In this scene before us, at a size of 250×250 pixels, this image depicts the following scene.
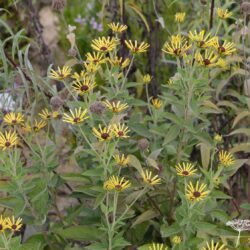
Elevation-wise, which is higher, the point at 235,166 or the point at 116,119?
the point at 116,119

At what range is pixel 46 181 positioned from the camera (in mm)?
1743

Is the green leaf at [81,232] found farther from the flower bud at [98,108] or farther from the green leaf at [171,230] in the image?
the flower bud at [98,108]

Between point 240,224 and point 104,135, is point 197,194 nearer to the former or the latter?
point 240,224

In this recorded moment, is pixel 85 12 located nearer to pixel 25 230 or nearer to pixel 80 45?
pixel 80 45

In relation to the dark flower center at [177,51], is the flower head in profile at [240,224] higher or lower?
lower

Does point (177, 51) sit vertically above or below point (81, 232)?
above

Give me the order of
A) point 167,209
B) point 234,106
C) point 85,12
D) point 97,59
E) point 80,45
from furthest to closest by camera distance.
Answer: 1. point 85,12
2. point 80,45
3. point 234,106
4. point 167,209
5. point 97,59

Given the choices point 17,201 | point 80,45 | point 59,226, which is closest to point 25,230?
point 59,226

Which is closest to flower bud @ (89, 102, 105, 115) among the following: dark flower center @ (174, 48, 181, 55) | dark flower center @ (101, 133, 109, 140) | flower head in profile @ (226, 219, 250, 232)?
dark flower center @ (101, 133, 109, 140)

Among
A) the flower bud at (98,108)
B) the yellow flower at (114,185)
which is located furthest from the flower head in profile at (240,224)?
the flower bud at (98,108)

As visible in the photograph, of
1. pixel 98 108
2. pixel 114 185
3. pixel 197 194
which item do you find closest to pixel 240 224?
pixel 197 194

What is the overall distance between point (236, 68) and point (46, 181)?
0.72 m

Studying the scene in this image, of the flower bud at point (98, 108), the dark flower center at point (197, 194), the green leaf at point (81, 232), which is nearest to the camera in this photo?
the dark flower center at point (197, 194)

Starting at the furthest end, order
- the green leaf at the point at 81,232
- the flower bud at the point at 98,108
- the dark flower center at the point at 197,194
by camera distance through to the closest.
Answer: the green leaf at the point at 81,232 → the flower bud at the point at 98,108 → the dark flower center at the point at 197,194
